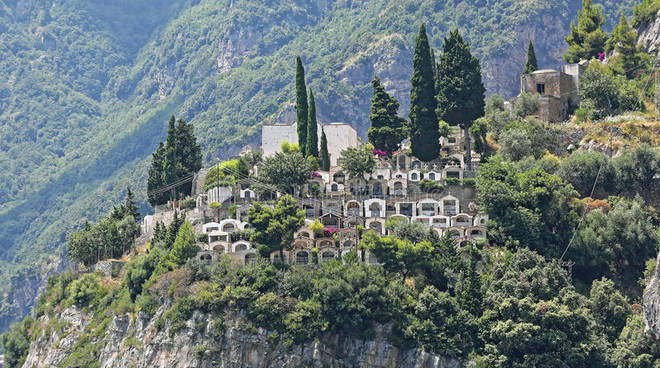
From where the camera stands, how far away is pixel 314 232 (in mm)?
82000

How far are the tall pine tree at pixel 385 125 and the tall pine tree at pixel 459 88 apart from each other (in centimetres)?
579

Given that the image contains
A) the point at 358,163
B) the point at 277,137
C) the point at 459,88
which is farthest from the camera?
the point at 277,137

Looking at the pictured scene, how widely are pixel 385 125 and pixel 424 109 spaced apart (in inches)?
257

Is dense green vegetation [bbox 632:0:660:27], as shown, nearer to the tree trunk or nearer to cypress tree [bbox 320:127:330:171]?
the tree trunk

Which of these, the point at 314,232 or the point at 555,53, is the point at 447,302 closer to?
the point at 314,232

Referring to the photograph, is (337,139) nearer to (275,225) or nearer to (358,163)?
(358,163)

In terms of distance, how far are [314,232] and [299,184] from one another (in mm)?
7244

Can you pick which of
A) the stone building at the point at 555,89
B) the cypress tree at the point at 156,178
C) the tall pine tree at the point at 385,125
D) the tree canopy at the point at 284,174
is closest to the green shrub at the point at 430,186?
the tall pine tree at the point at 385,125

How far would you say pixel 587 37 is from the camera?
10662 centimetres

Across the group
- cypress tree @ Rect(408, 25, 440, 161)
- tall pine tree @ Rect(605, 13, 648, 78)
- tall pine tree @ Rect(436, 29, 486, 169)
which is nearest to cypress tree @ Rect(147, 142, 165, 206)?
cypress tree @ Rect(408, 25, 440, 161)

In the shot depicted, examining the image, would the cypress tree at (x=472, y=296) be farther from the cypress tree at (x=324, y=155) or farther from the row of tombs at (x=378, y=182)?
the cypress tree at (x=324, y=155)

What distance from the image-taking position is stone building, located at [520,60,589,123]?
95750 millimetres

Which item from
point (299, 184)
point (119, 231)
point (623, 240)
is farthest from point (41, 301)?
point (623, 240)

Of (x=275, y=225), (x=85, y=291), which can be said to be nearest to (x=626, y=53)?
(x=275, y=225)
